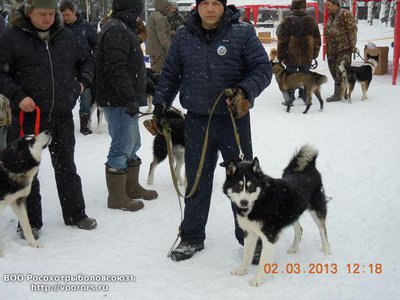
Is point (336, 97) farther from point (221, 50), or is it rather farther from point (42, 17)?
point (42, 17)

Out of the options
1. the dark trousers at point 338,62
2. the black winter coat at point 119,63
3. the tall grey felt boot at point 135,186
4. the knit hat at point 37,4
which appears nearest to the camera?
the knit hat at point 37,4

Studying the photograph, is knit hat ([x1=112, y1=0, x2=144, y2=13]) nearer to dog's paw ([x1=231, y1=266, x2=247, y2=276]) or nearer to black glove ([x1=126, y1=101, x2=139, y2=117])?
black glove ([x1=126, y1=101, x2=139, y2=117])

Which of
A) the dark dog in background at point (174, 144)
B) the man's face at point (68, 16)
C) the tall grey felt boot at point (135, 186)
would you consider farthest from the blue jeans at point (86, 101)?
the tall grey felt boot at point (135, 186)

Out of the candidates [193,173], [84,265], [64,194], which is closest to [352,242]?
[193,173]

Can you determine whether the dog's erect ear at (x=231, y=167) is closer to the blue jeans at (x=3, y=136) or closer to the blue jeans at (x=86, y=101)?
the blue jeans at (x=3, y=136)

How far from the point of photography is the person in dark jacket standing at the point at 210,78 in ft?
10.4

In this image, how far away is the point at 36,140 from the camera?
3504 mm

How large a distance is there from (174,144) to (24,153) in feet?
6.82

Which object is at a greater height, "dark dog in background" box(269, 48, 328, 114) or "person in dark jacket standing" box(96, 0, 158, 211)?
"person in dark jacket standing" box(96, 0, 158, 211)

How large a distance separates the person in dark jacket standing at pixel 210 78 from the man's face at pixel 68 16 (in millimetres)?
3883

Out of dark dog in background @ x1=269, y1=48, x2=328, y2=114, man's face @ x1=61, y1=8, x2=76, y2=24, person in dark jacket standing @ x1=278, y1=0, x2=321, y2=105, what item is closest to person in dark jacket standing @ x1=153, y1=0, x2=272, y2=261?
man's face @ x1=61, y1=8, x2=76, y2=24

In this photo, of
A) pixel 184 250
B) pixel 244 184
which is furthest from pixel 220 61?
pixel 184 250

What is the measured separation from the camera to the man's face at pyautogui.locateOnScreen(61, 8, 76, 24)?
261 inches

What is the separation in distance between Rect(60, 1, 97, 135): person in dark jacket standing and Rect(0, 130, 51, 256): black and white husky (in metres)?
3.16
